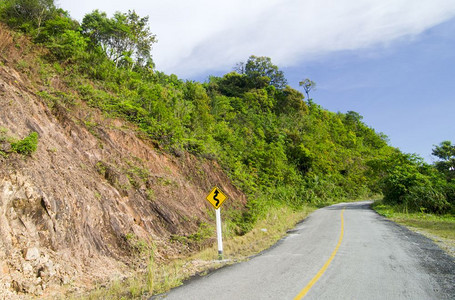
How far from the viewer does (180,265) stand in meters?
8.48

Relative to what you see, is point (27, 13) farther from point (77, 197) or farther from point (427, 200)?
point (427, 200)

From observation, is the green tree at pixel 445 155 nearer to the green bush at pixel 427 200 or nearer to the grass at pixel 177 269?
the green bush at pixel 427 200

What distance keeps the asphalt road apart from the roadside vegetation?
133cm

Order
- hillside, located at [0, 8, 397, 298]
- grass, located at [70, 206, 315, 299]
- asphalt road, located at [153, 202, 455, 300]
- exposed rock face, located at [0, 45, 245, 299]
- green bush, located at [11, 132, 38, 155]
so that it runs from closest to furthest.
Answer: asphalt road, located at [153, 202, 455, 300] < grass, located at [70, 206, 315, 299] < exposed rock face, located at [0, 45, 245, 299] < hillside, located at [0, 8, 397, 298] < green bush, located at [11, 132, 38, 155]

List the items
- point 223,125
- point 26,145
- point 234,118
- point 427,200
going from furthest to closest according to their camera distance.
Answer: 1. point 234,118
2. point 223,125
3. point 427,200
4. point 26,145

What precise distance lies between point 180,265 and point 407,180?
78.1ft

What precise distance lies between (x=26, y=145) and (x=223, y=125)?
2315 centimetres

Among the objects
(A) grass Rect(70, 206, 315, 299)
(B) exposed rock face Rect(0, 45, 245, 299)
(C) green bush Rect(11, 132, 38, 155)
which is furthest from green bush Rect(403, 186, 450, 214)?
(C) green bush Rect(11, 132, 38, 155)

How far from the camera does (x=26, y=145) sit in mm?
8547

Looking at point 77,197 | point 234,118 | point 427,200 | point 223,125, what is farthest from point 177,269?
point 234,118

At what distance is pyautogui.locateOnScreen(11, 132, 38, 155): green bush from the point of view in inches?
330

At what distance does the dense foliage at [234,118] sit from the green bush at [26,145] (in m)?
4.54

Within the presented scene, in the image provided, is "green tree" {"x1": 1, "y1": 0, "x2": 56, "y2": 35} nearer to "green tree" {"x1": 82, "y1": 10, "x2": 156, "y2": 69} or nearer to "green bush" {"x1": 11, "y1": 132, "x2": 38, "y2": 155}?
"green tree" {"x1": 82, "y1": 10, "x2": 156, "y2": 69}

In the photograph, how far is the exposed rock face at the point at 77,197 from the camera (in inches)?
277
